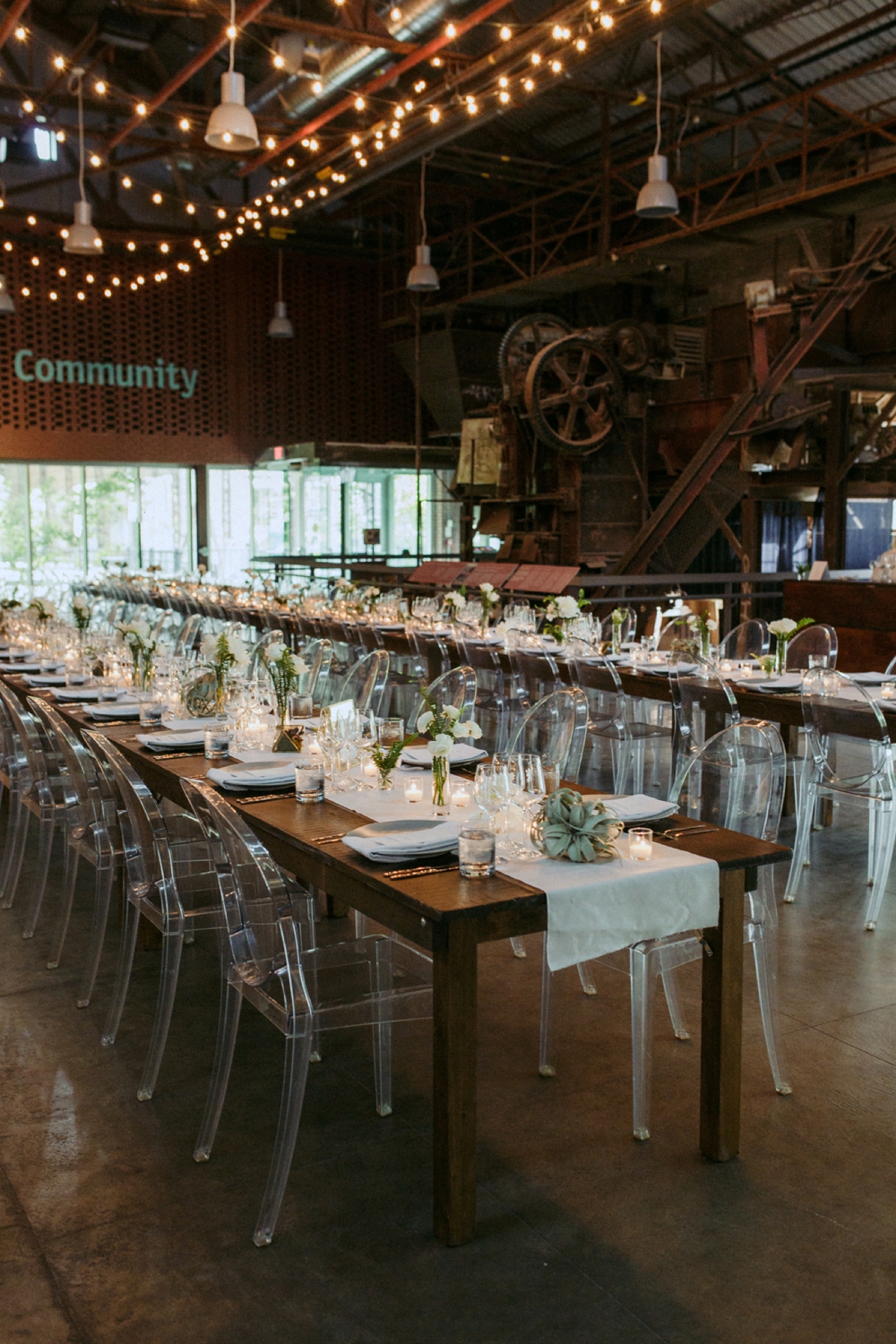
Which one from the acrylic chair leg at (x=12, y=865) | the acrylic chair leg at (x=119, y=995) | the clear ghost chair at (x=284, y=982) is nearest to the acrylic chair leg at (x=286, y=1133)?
the clear ghost chair at (x=284, y=982)

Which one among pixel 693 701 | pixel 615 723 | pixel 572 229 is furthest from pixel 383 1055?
pixel 572 229

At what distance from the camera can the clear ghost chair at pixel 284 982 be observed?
2744mm

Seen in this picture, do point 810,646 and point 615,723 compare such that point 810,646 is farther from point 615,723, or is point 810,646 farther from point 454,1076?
point 454,1076

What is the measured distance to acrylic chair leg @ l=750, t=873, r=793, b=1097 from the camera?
10.9 feet

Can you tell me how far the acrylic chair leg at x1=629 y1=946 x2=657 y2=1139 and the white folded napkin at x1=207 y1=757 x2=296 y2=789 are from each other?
121 cm

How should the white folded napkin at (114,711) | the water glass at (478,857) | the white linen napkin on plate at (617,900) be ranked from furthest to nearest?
the white folded napkin at (114,711)
the water glass at (478,857)
the white linen napkin on plate at (617,900)

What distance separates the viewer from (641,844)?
2.85 m

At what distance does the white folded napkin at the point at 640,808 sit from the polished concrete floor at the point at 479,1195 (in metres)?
0.79

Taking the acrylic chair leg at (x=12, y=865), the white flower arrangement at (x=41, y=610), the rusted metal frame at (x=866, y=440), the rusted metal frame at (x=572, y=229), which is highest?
the rusted metal frame at (x=572, y=229)

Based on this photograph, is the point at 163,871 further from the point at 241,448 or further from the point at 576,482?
the point at 241,448

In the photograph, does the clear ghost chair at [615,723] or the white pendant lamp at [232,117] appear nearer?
the clear ghost chair at [615,723]

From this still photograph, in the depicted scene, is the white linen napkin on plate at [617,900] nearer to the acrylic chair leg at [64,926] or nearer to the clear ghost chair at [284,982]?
the clear ghost chair at [284,982]

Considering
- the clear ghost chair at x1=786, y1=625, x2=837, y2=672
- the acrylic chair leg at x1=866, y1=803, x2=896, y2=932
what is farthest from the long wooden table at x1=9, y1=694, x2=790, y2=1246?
the clear ghost chair at x1=786, y1=625, x2=837, y2=672

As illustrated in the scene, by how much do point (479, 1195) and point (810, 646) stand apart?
480 cm
